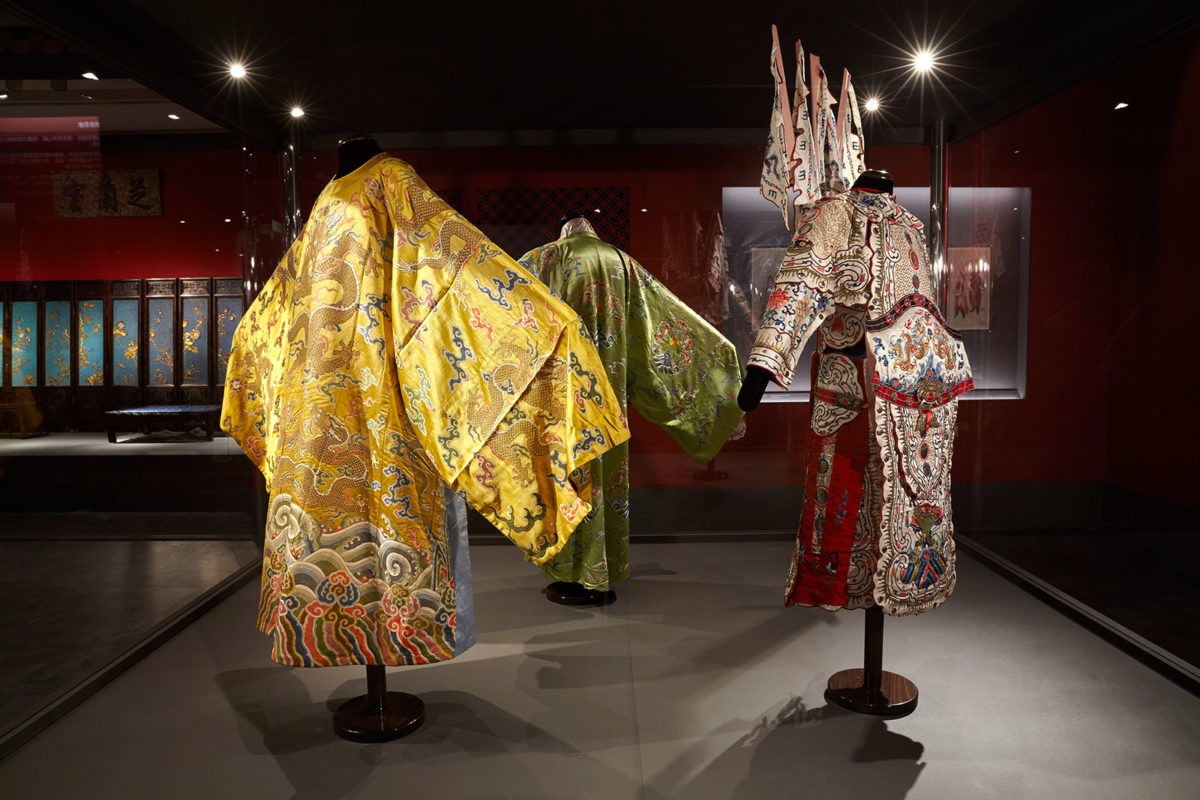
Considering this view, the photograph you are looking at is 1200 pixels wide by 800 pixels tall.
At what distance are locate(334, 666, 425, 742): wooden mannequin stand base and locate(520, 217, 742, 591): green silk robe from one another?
85 cm

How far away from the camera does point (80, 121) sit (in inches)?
86.3

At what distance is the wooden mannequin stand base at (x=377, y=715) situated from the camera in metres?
1.89

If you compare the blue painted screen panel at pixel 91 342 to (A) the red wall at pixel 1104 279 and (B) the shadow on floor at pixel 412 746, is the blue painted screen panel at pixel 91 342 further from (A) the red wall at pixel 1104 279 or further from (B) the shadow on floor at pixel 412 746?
(A) the red wall at pixel 1104 279

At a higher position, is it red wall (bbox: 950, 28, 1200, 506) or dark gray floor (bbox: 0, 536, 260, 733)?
red wall (bbox: 950, 28, 1200, 506)

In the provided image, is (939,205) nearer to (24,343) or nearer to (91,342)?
(91,342)

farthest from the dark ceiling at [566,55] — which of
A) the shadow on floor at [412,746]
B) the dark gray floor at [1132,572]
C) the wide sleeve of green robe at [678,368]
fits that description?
the shadow on floor at [412,746]

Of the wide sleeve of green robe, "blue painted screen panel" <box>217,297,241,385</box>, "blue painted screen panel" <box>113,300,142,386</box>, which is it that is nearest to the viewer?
"blue painted screen panel" <box>113,300,142,386</box>

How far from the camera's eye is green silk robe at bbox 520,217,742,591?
2826mm

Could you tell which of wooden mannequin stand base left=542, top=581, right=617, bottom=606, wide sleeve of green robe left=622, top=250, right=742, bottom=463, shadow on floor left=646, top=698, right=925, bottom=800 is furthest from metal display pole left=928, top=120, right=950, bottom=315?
shadow on floor left=646, top=698, right=925, bottom=800

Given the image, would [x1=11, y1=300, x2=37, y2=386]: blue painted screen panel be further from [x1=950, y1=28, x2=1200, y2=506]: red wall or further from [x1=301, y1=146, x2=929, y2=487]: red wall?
[x1=950, y1=28, x2=1200, y2=506]: red wall

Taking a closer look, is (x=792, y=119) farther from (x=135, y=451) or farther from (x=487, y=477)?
(x=135, y=451)

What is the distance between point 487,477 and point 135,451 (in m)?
1.54

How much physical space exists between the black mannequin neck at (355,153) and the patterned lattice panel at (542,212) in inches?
65.2

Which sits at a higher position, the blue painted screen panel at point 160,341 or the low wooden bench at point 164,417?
the blue painted screen panel at point 160,341
